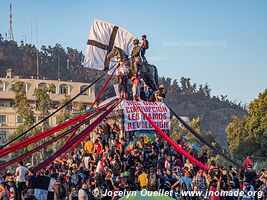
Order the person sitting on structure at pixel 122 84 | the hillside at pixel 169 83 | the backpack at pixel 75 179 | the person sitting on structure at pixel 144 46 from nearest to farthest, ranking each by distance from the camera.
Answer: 1. the backpack at pixel 75 179
2. the person sitting on structure at pixel 122 84
3. the person sitting on structure at pixel 144 46
4. the hillside at pixel 169 83

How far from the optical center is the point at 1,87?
101 m

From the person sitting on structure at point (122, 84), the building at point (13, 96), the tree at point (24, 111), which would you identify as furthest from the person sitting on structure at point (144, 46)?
the building at point (13, 96)

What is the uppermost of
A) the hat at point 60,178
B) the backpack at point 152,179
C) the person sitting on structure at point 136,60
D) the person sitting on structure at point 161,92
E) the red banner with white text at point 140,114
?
the person sitting on structure at point 136,60

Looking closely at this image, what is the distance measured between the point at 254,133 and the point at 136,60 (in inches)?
1255

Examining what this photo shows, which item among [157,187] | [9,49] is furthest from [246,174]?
[9,49]

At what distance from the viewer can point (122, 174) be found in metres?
28.7

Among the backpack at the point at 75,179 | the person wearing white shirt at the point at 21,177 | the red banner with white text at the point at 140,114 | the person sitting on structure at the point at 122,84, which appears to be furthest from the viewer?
the person sitting on structure at the point at 122,84

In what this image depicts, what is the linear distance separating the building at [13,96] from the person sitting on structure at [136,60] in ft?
179

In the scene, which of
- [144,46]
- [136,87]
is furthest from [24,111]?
[144,46]

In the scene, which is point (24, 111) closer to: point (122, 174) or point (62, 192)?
point (122, 174)

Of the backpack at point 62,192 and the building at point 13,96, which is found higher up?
the building at point 13,96

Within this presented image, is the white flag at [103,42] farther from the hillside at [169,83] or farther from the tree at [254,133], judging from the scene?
the hillside at [169,83]

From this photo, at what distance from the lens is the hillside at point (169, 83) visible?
15525 centimetres

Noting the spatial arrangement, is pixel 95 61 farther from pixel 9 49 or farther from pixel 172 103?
pixel 9 49
